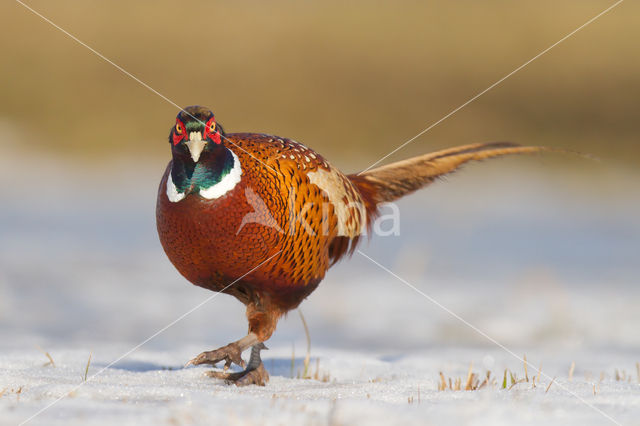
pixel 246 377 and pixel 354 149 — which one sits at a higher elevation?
pixel 354 149

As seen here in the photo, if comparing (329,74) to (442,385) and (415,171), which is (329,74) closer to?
(415,171)

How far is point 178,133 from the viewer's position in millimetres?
3914

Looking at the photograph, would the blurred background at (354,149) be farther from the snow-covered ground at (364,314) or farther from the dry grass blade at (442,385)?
the dry grass blade at (442,385)

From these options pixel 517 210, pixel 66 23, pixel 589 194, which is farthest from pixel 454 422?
pixel 66 23

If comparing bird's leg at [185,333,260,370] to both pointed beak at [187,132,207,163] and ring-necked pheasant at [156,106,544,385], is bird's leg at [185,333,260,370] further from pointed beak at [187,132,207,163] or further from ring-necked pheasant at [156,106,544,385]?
pointed beak at [187,132,207,163]

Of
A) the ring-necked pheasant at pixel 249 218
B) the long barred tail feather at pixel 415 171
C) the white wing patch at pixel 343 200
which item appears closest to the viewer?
the ring-necked pheasant at pixel 249 218

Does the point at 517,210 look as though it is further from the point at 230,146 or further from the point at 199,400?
the point at 199,400

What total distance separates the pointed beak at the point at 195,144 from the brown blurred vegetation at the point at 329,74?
10.9 meters

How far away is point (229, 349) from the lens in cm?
412

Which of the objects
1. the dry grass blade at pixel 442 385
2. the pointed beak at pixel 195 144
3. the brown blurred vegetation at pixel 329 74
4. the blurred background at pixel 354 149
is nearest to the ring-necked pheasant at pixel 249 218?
the pointed beak at pixel 195 144

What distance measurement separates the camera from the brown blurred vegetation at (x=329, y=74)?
16.0 meters

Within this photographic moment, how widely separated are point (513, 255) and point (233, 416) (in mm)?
Answer: 9282

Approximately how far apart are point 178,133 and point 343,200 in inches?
49.7

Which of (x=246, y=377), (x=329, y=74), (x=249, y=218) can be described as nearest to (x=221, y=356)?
(x=246, y=377)
